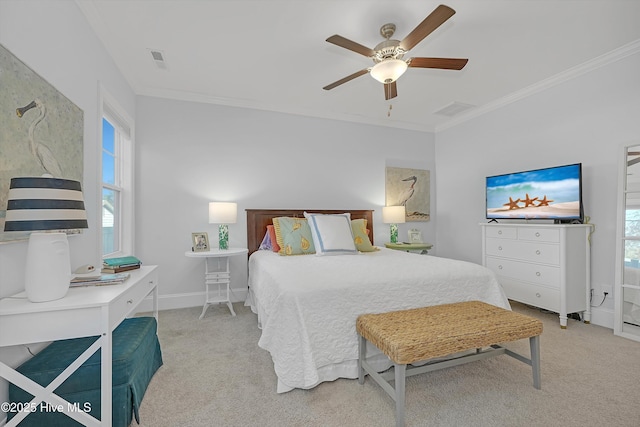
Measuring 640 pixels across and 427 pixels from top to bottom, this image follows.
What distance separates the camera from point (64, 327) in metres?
1.19

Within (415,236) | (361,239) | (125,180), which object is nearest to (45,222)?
(125,180)

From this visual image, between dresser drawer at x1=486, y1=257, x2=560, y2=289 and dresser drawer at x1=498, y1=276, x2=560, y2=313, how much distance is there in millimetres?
55

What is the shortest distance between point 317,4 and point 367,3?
0.36 meters

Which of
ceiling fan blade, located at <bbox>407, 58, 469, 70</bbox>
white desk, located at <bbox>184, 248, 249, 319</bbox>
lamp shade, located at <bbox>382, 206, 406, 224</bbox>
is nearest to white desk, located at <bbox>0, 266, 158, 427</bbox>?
white desk, located at <bbox>184, 248, 249, 319</bbox>

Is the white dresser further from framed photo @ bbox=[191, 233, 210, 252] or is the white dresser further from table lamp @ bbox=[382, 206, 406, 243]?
framed photo @ bbox=[191, 233, 210, 252]

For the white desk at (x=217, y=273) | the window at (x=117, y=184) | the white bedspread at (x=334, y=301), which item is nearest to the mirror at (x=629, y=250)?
the white bedspread at (x=334, y=301)

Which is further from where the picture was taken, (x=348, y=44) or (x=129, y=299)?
(x=348, y=44)

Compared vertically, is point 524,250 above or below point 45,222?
below

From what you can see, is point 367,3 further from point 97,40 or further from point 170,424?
point 170,424

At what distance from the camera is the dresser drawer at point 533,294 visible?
2.89 m

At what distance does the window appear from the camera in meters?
2.81

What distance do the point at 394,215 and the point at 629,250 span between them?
7.88ft

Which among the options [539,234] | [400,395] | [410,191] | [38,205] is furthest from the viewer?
[410,191]

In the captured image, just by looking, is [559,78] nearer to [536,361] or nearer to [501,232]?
[501,232]
